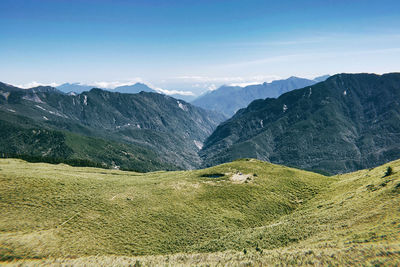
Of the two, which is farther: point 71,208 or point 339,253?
point 71,208

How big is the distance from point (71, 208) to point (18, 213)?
38.5ft

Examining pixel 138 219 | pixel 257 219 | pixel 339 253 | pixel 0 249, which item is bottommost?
pixel 257 219

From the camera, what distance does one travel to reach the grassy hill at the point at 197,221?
39.8 m

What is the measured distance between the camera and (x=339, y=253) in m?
34.0

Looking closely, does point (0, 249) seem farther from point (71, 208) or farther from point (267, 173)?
point (267, 173)

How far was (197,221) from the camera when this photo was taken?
208 feet

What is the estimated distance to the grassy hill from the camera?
3978 cm

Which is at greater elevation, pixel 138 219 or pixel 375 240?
pixel 375 240

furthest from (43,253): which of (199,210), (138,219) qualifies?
(199,210)

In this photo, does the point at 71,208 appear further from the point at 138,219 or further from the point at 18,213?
the point at 138,219

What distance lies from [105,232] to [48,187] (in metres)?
29.5

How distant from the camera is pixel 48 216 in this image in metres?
57.5

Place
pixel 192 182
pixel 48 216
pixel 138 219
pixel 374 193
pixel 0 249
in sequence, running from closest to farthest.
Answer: pixel 0 249 < pixel 374 193 < pixel 48 216 < pixel 138 219 < pixel 192 182

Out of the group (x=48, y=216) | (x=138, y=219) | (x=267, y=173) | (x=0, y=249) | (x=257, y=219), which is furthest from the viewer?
(x=267, y=173)
